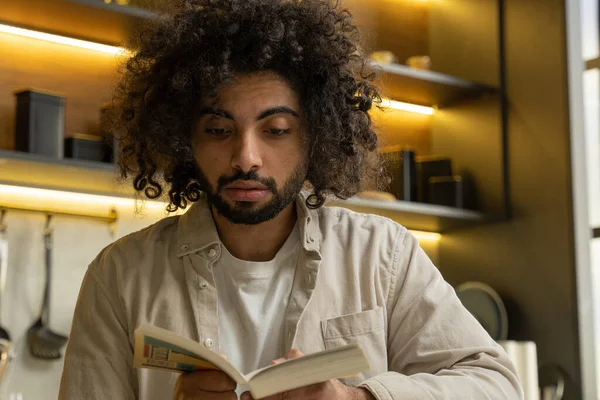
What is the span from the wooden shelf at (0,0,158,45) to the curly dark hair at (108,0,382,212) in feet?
2.74

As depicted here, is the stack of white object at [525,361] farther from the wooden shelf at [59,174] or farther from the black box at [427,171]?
the wooden shelf at [59,174]

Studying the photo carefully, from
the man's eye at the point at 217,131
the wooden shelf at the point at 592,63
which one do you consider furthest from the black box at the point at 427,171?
the man's eye at the point at 217,131

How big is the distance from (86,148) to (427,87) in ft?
4.67

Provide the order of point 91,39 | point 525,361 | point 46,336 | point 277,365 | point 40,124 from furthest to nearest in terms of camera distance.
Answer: point 525,361 → point 91,39 → point 46,336 → point 40,124 → point 277,365

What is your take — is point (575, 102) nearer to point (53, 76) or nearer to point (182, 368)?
point (53, 76)

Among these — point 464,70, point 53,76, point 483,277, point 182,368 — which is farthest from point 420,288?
point 464,70

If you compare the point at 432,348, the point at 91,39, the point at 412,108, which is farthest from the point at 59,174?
the point at 412,108

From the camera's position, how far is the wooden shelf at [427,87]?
3.44 meters

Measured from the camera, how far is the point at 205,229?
1.71 meters

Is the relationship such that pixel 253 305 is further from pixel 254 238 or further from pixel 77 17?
pixel 77 17

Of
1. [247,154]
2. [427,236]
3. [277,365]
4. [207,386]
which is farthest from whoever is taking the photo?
[427,236]

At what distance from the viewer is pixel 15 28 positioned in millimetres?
2871

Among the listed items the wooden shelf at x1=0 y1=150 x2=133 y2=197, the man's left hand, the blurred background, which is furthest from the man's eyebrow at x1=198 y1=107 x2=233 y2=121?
the blurred background

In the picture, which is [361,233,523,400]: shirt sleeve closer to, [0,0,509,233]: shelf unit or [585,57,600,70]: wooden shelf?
[0,0,509,233]: shelf unit
